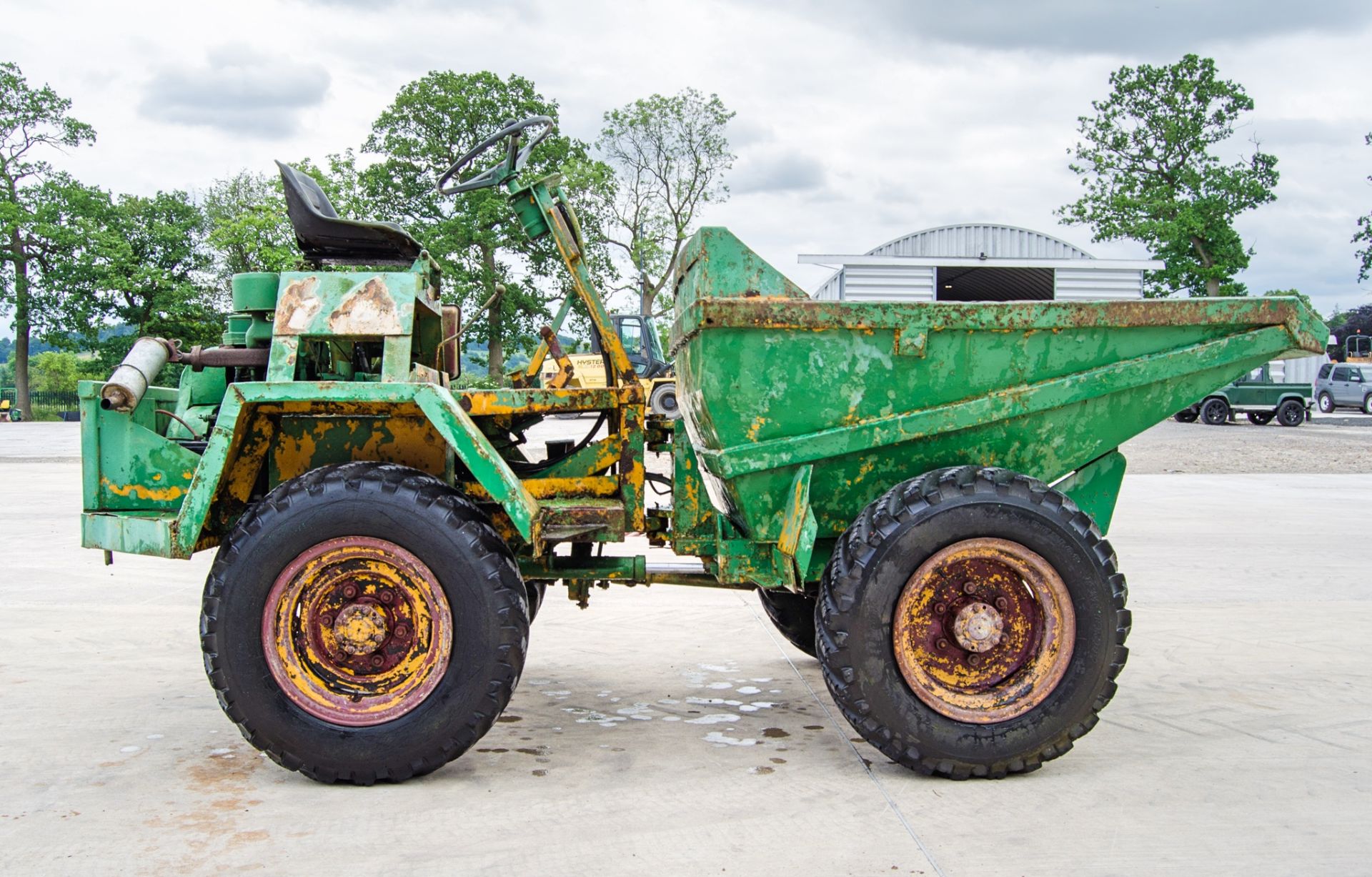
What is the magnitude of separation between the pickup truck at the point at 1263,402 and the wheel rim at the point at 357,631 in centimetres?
2771

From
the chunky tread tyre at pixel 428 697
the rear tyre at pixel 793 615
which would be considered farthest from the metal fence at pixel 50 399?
the chunky tread tyre at pixel 428 697

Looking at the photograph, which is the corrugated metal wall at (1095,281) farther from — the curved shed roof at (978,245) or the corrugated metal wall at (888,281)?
the corrugated metal wall at (888,281)

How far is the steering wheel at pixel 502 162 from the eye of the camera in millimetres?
4227

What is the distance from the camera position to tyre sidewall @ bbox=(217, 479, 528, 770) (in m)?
3.41

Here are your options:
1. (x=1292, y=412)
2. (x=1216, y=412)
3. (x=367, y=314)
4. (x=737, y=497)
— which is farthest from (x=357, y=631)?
(x=1292, y=412)

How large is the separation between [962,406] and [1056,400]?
1.08ft

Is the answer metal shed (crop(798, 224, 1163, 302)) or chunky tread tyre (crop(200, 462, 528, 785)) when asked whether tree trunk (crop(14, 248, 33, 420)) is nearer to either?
metal shed (crop(798, 224, 1163, 302))

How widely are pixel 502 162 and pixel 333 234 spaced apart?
2.32 feet

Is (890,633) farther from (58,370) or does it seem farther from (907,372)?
(58,370)

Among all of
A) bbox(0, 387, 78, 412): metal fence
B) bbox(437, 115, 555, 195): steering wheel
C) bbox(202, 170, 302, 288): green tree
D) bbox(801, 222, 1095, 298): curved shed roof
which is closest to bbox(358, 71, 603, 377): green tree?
bbox(202, 170, 302, 288): green tree

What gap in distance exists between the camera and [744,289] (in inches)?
143

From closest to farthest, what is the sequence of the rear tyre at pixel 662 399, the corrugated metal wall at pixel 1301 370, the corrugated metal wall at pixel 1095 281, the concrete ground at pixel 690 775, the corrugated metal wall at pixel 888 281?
the concrete ground at pixel 690 775 → the rear tyre at pixel 662 399 → the corrugated metal wall at pixel 888 281 → the corrugated metal wall at pixel 1095 281 → the corrugated metal wall at pixel 1301 370

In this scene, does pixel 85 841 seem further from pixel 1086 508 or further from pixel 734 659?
pixel 1086 508

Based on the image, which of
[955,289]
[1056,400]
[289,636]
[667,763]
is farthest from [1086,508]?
[955,289]
